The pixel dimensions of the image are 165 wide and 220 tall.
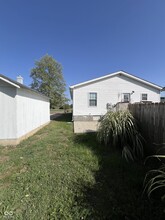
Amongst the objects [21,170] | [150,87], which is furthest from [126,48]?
[21,170]

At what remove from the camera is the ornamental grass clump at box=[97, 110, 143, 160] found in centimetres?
395

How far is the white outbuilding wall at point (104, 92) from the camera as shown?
12.7m

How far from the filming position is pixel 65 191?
7.93ft

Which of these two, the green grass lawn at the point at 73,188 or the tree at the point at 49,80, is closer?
the green grass lawn at the point at 73,188

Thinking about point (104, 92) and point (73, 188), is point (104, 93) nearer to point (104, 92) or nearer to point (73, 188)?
point (104, 92)

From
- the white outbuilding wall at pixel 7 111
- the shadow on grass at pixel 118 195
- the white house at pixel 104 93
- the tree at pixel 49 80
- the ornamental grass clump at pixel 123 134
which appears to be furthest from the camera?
the tree at pixel 49 80

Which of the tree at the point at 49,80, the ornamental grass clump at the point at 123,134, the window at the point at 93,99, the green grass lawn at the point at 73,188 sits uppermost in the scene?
the tree at the point at 49,80

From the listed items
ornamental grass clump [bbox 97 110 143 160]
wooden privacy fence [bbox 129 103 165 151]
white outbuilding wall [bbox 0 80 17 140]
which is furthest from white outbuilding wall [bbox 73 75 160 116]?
wooden privacy fence [bbox 129 103 165 151]

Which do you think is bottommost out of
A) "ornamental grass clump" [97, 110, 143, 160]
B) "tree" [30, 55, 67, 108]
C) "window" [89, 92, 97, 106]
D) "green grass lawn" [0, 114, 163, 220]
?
"green grass lawn" [0, 114, 163, 220]

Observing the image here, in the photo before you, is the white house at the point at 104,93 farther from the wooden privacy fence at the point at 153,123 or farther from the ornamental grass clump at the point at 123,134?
the wooden privacy fence at the point at 153,123

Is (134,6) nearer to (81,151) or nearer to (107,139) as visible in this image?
(107,139)

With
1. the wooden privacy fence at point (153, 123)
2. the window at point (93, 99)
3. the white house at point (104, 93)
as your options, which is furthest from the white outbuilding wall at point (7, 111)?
the window at point (93, 99)

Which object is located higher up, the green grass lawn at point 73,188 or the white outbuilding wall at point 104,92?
the white outbuilding wall at point 104,92

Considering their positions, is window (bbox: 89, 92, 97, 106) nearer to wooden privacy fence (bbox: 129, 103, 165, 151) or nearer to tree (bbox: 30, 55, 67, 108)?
wooden privacy fence (bbox: 129, 103, 165, 151)
